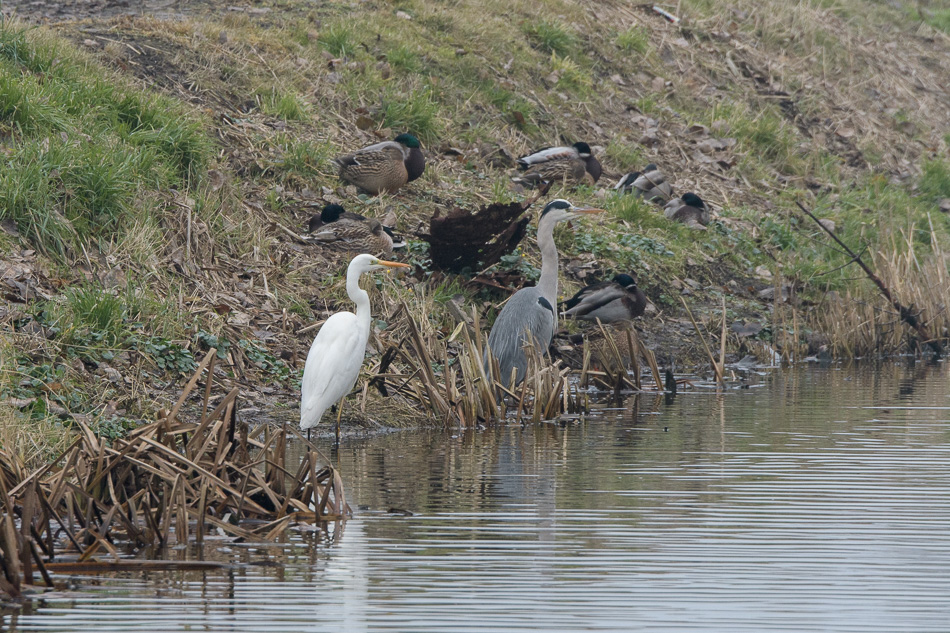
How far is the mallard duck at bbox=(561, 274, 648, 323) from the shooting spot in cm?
1252

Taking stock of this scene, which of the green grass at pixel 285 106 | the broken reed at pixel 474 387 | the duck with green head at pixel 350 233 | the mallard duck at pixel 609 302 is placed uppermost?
the green grass at pixel 285 106

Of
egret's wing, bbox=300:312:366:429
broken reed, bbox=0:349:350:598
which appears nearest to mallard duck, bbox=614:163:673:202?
egret's wing, bbox=300:312:366:429

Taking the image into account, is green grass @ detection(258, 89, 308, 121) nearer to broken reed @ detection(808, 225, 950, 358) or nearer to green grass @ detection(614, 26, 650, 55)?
broken reed @ detection(808, 225, 950, 358)

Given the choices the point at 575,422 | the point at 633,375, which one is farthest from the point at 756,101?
the point at 575,422

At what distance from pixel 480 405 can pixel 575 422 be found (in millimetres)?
798

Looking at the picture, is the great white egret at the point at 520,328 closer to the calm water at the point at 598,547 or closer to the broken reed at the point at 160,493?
the calm water at the point at 598,547

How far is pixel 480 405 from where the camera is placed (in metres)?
9.73

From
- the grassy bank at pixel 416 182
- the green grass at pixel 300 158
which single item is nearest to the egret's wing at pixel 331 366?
the grassy bank at pixel 416 182

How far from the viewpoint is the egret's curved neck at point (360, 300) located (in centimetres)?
934

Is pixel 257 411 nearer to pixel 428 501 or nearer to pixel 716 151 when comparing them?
pixel 428 501

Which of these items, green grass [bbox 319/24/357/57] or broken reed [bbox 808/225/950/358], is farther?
green grass [bbox 319/24/357/57]

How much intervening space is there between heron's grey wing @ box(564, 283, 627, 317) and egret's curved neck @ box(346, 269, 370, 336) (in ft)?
11.0

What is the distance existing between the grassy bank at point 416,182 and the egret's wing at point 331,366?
3.21ft

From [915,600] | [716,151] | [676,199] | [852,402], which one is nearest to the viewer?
[915,600]
